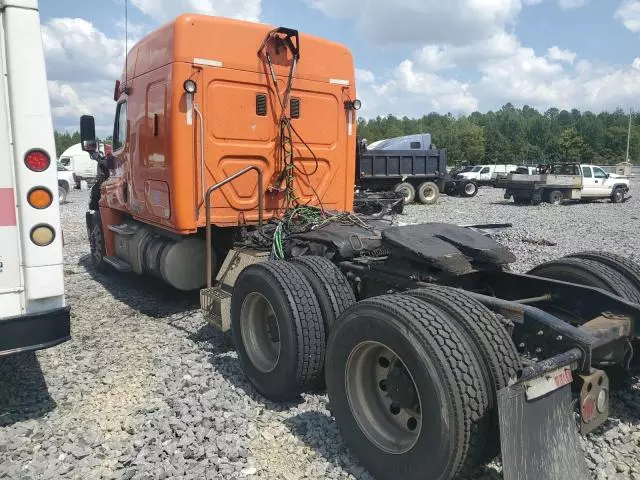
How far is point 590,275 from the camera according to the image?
3.84 metres

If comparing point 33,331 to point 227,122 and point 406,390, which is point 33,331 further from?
point 227,122

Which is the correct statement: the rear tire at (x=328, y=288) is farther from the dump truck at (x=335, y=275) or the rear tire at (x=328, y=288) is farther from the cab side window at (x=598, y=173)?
the cab side window at (x=598, y=173)

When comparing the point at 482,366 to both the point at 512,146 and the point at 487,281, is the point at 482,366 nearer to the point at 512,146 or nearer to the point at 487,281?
the point at 487,281

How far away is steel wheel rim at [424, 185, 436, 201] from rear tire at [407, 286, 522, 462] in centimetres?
2098

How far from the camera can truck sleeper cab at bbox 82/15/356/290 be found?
5438 millimetres

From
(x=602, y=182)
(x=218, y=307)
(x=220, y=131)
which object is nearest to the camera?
(x=218, y=307)

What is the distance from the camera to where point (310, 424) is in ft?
11.8

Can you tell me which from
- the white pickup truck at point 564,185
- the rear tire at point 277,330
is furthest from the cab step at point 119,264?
the white pickup truck at point 564,185

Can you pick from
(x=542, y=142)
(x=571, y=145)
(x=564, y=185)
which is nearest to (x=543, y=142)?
(x=542, y=142)

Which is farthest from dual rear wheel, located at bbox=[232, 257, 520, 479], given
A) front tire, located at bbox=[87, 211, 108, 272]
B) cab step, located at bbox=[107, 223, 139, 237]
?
front tire, located at bbox=[87, 211, 108, 272]

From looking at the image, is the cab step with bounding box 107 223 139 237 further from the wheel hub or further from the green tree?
the green tree

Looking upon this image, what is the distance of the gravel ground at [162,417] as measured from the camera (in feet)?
10.3

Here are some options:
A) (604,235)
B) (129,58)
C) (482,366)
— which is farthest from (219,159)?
(604,235)

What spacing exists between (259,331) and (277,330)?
29 cm
